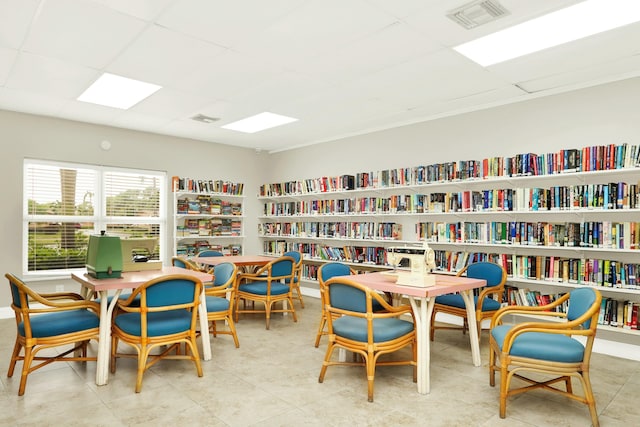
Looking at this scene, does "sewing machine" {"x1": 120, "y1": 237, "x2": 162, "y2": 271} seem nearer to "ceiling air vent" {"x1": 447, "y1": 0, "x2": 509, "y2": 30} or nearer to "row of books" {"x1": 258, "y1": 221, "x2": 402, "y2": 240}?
"row of books" {"x1": 258, "y1": 221, "x2": 402, "y2": 240}

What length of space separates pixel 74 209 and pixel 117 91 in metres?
2.48

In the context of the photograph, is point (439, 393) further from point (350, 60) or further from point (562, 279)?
point (350, 60)

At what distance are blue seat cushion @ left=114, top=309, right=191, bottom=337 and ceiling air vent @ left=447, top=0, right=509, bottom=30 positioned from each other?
10.6 ft

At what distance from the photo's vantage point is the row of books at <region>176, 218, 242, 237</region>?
7360mm

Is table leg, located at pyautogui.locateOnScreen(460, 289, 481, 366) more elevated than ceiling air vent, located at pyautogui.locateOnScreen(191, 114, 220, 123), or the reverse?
ceiling air vent, located at pyautogui.locateOnScreen(191, 114, 220, 123)

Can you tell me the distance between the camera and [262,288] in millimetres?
5289

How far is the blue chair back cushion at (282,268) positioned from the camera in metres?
5.29

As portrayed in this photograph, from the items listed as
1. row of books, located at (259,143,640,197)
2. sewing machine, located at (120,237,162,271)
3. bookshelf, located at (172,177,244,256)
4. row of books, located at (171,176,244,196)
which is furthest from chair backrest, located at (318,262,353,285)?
row of books, located at (171,176,244,196)

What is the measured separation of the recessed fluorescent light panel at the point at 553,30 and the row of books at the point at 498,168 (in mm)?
1343

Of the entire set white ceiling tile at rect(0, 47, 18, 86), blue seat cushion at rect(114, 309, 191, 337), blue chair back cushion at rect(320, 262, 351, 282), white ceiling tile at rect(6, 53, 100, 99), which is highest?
white ceiling tile at rect(0, 47, 18, 86)

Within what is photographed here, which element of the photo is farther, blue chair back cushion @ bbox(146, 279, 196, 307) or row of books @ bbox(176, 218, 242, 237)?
row of books @ bbox(176, 218, 242, 237)

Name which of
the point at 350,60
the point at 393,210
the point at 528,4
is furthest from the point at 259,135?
the point at 528,4

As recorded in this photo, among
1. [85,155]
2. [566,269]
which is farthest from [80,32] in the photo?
[566,269]

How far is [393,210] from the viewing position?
6.12m
